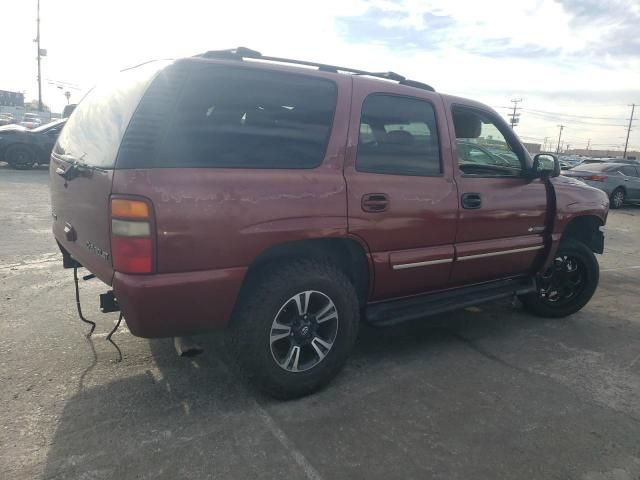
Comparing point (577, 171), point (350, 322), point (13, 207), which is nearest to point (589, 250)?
point (350, 322)

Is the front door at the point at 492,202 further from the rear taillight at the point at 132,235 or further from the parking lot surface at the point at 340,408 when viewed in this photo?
the rear taillight at the point at 132,235


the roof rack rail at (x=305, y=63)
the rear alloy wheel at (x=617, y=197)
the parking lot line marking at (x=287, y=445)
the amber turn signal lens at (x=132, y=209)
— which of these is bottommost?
the parking lot line marking at (x=287, y=445)

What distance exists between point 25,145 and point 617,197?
713 inches

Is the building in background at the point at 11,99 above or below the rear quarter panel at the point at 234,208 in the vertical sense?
above

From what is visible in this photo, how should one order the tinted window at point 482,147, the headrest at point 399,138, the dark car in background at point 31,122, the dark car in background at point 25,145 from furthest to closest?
the dark car in background at point 31,122 → the dark car in background at point 25,145 → the tinted window at point 482,147 → the headrest at point 399,138

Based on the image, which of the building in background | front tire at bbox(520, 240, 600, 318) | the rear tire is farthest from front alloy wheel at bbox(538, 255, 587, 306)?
the building in background

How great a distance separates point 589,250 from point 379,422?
320 cm

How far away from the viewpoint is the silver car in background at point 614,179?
15.2 metres

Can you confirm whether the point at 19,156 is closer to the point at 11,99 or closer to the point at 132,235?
the point at 132,235

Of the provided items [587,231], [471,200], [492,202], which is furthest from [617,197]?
[471,200]

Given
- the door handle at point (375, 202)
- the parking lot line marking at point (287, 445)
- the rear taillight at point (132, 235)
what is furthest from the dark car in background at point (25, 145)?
the parking lot line marking at point (287, 445)

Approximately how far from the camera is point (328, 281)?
114 inches

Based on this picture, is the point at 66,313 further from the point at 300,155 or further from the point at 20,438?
the point at 300,155

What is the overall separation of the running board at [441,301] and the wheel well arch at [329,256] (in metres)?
0.16
